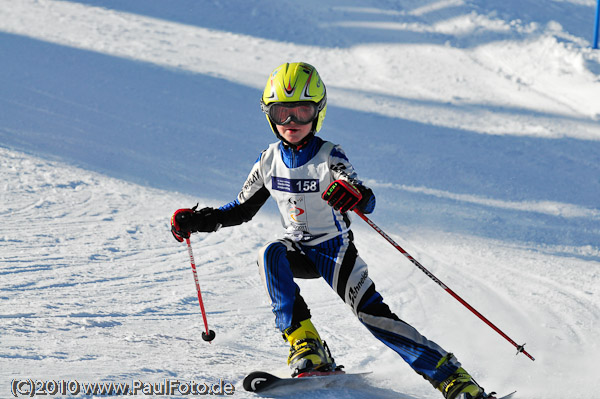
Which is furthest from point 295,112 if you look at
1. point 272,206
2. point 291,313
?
point 272,206

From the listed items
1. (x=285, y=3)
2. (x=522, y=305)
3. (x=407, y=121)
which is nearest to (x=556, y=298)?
(x=522, y=305)

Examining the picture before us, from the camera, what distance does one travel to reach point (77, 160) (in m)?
7.24

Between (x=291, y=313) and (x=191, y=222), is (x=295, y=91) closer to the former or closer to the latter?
(x=191, y=222)

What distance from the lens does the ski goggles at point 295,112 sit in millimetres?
3590

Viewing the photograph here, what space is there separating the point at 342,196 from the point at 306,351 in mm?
827

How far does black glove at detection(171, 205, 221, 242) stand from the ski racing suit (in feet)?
0.25

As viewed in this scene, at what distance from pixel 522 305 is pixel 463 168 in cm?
305

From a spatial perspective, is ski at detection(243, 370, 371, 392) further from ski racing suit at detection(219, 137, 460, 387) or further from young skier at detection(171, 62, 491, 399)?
ski racing suit at detection(219, 137, 460, 387)

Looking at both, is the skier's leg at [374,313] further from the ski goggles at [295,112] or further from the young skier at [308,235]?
the ski goggles at [295,112]

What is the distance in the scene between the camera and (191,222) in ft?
12.1

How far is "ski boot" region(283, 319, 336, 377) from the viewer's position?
3426 millimetres

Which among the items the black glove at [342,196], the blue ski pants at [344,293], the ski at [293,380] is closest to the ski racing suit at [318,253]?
the blue ski pants at [344,293]

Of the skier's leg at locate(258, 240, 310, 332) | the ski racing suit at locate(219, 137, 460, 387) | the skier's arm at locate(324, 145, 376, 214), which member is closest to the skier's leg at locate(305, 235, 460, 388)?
the ski racing suit at locate(219, 137, 460, 387)

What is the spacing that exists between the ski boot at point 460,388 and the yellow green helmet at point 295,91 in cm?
144
